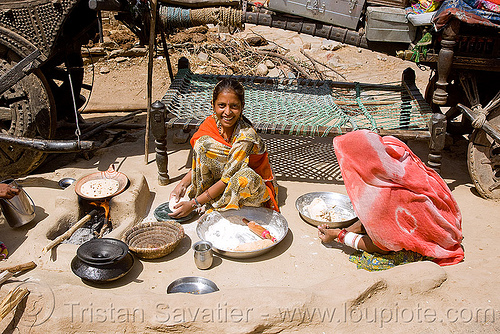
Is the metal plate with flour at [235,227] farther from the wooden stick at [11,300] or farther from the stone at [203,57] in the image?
the stone at [203,57]

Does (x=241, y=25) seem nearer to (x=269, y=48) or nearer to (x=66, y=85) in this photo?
(x=66, y=85)

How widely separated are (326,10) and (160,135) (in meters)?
2.53

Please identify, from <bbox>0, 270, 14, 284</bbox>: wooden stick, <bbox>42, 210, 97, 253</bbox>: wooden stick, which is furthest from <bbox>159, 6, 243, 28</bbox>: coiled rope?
<bbox>0, 270, 14, 284</bbox>: wooden stick

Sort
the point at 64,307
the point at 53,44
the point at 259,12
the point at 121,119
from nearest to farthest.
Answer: the point at 64,307, the point at 53,44, the point at 259,12, the point at 121,119

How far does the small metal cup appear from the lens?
3.09 meters

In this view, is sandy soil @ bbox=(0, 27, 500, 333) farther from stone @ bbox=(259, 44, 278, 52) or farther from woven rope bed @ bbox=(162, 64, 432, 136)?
stone @ bbox=(259, 44, 278, 52)

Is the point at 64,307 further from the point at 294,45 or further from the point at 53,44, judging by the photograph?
the point at 294,45

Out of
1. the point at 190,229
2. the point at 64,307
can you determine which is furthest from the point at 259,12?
the point at 64,307

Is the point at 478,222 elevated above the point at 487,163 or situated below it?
below

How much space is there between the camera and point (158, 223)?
11.3 ft

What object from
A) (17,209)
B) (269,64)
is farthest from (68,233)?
(269,64)

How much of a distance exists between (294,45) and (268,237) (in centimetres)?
Result: 761

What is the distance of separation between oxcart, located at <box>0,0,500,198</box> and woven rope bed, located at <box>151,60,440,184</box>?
249mm

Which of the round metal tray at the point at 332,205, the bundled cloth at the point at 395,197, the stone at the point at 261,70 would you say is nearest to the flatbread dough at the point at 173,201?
the round metal tray at the point at 332,205
